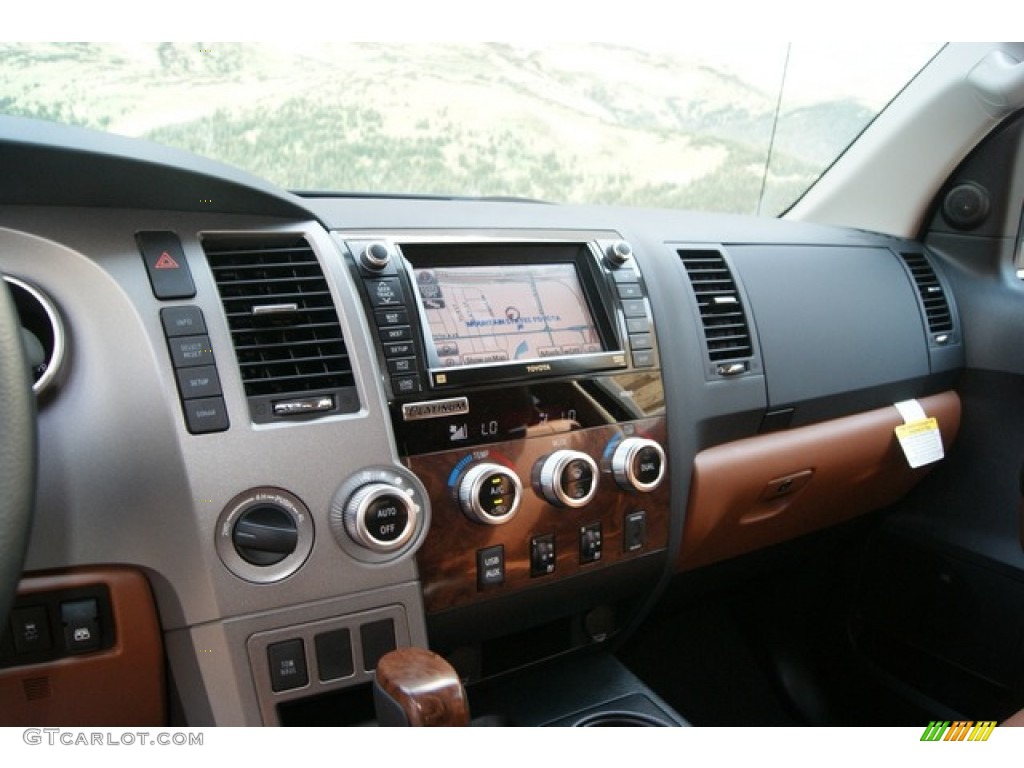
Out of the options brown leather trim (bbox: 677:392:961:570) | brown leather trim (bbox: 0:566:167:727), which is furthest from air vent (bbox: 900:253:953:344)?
brown leather trim (bbox: 0:566:167:727)

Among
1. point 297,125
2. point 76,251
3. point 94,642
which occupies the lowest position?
point 94,642

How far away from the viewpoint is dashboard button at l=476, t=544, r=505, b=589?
123cm

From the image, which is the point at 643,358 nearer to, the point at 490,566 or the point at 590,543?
the point at 590,543

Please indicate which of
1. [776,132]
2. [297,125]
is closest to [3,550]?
[297,125]

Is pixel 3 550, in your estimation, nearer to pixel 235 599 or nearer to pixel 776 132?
pixel 235 599

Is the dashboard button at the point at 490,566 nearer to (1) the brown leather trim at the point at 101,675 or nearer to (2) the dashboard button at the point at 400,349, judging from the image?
(2) the dashboard button at the point at 400,349

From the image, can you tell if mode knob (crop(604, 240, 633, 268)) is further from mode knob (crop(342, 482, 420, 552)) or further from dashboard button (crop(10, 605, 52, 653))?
dashboard button (crop(10, 605, 52, 653))

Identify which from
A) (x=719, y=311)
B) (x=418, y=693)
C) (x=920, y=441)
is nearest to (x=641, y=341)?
(x=719, y=311)

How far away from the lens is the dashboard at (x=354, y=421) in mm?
954

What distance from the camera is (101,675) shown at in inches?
38.6

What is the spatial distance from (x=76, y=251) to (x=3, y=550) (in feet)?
1.47

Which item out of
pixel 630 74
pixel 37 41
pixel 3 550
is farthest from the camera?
pixel 630 74

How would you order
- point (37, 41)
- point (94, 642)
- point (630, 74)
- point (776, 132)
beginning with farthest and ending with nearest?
point (776, 132) < point (630, 74) < point (37, 41) < point (94, 642)

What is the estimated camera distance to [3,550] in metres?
0.64
